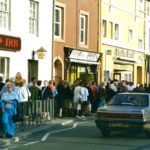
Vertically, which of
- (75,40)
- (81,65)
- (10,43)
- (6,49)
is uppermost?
(75,40)

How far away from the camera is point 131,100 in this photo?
19719 mm

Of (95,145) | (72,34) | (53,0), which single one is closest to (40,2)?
(53,0)

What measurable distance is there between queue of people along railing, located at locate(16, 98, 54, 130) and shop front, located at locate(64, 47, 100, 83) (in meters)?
10.7

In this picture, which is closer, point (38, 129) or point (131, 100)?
point (131, 100)

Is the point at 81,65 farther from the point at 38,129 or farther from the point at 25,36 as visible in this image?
the point at 38,129

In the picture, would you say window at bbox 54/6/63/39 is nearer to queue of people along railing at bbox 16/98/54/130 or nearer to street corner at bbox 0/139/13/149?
queue of people along railing at bbox 16/98/54/130

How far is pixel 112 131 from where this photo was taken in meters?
20.2

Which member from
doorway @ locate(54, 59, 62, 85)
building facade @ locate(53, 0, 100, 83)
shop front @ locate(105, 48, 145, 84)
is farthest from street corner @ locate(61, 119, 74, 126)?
shop front @ locate(105, 48, 145, 84)

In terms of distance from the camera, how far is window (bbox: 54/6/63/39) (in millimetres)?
34375

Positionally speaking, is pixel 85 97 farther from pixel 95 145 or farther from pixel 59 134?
pixel 95 145

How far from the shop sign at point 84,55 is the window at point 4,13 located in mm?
7223

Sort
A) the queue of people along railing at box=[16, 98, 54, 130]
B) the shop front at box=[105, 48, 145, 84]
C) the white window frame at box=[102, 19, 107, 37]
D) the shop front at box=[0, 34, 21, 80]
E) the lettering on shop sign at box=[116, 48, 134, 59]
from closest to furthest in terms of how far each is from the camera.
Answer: the queue of people along railing at box=[16, 98, 54, 130], the shop front at box=[0, 34, 21, 80], the white window frame at box=[102, 19, 107, 37], the shop front at box=[105, 48, 145, 84], the lettering on shop sign at box=[116, 48, 134, 59]

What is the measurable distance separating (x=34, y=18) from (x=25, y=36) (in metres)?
1.58

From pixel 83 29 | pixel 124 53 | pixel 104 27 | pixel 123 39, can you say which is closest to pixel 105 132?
pixel 83 29
